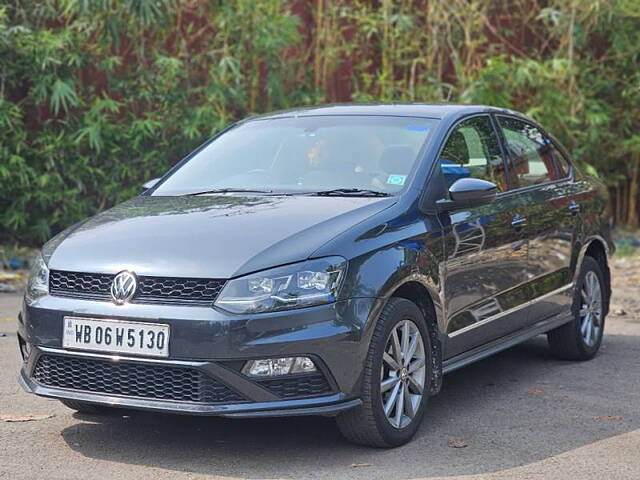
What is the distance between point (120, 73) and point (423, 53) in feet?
10.5

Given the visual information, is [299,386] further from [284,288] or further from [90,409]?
[90,409]

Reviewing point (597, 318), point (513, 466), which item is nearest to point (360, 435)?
point (513, 466)

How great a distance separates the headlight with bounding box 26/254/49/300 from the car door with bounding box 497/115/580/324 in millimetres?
2513

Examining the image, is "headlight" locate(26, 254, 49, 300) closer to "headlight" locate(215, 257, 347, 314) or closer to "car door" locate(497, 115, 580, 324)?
"headlight" locate(215, 257, 347, 314)

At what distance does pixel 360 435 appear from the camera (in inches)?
190

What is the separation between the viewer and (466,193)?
5387 mm

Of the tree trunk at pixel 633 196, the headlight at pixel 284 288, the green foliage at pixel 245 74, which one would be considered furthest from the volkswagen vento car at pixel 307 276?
the tree trunk at pixel 633 196

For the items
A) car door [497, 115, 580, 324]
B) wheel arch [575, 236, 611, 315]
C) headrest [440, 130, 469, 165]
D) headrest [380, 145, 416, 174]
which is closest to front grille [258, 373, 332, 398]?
headrest [380, 145, 416, 174]

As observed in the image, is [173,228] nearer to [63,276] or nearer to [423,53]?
[63,276]

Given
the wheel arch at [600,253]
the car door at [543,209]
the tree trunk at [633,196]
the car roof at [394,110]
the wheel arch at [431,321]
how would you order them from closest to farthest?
the wheel arch at [431,321], the car roof at [394,110], the car door at [543,209], the wheel arch at [600,253], the tree trunk at [633,196]

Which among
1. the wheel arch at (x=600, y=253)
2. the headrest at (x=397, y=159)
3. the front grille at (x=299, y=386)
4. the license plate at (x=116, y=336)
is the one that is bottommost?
the wheel arch at (x=600, y=253)

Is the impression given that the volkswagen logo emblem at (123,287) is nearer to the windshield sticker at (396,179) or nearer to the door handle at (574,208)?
the windshield sticker at (396,179)

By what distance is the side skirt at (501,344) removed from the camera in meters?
5.49

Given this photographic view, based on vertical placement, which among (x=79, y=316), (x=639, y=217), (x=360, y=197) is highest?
(x=360, y=197)
